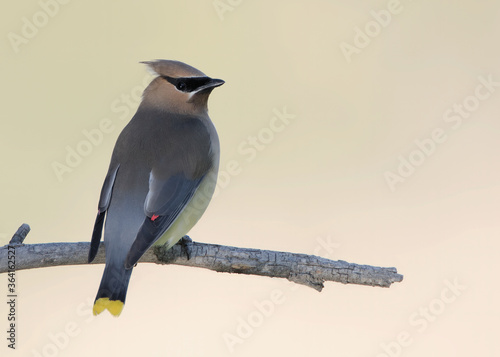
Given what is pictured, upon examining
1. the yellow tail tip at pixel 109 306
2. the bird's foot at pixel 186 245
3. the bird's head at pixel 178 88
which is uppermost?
the bird's head at pixel 178 88

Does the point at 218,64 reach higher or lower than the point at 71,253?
higher

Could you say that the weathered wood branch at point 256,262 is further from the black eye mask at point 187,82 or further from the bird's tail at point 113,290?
the black eye mask at point 187,82

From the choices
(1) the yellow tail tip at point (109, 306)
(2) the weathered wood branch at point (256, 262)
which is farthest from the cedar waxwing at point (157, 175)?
(2) the weathered wood branch at point (256, 262)

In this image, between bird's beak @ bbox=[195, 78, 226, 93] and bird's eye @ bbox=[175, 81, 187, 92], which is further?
bird's eye @ bbox=[175, 81, 187, 92]

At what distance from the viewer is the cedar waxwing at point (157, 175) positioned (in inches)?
149

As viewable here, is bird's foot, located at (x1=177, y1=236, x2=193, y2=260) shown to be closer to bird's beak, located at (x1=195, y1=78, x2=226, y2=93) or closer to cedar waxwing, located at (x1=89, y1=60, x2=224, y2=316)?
cedar waxwing, located at (x1=89, y1=60, x2=224, y2=316)

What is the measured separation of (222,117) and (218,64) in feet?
2.70

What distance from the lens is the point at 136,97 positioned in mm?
5250

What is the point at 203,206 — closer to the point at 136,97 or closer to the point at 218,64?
the point at 136,97

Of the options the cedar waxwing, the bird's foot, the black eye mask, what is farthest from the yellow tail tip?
the black eye mask

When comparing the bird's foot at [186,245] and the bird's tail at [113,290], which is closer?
the bird's tail at [113,290]

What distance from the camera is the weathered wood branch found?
12.1ft

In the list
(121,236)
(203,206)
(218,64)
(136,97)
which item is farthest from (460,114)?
(121,236)

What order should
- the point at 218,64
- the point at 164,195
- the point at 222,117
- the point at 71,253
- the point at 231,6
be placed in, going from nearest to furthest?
1. the point at 71,253
2. the point at 164,195
3. the point at 222,117
4. the point at 218,64
5. the point at 231,6
